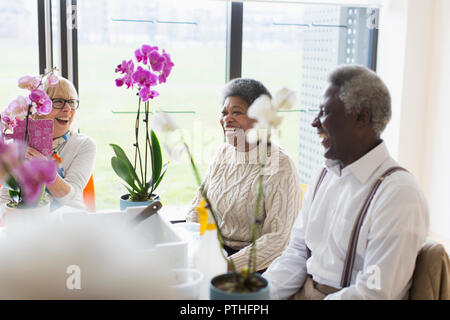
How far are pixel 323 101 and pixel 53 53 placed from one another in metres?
2.41

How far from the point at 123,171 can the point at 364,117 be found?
1073 millimetres

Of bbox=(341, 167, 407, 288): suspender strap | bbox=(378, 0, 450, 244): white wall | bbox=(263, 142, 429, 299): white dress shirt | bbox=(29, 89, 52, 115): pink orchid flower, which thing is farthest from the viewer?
bbox=(378, 0, 450, 244): white wall

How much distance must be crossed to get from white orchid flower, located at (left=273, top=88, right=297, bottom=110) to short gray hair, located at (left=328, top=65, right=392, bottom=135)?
54 centimetres

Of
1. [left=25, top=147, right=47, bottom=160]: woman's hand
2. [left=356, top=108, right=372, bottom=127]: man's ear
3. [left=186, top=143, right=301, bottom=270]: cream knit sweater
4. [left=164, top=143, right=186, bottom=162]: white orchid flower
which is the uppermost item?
[left=356, top=108, right=372, bottom=127]: man's ear

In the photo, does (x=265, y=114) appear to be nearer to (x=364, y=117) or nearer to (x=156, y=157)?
(x=364, y=117)

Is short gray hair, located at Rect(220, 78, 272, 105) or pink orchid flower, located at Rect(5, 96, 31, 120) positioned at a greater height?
short gray hair, located at Rect(220, 78, 272, 105)

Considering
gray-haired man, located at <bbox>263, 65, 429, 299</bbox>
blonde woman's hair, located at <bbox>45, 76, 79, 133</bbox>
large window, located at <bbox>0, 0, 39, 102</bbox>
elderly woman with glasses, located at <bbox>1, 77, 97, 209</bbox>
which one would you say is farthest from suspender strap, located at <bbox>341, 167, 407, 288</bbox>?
large window, located at <bbox>0, 0, 39, 102</bbox>

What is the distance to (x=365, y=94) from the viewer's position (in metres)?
1.43

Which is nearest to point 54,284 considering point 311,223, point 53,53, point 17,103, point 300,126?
→ point 17,103

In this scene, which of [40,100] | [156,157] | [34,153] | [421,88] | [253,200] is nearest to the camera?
[40,100]

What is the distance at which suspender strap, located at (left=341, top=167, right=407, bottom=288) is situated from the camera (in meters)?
1.39

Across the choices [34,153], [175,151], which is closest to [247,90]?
[34,153]

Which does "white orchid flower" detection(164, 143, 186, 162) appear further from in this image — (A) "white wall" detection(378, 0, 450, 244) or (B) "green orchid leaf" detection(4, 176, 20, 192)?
(A) "white wall" detection(378, 0, 450, 244)

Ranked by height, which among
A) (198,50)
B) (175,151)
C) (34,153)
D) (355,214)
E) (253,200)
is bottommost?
(253,200)
